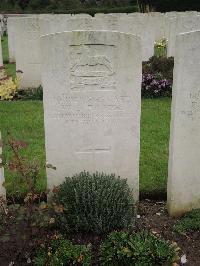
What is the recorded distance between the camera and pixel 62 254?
160 inches

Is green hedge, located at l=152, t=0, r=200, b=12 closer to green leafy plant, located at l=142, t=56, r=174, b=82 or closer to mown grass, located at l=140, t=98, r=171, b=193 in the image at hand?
green leafy plant, located at l=142, t=56, r=174, b=82

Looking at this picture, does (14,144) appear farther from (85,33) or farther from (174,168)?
(174,168)

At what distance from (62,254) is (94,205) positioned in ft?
2.01

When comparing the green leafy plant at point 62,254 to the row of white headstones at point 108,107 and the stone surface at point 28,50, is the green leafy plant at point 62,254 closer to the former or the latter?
the row of white headstones at point 108,107

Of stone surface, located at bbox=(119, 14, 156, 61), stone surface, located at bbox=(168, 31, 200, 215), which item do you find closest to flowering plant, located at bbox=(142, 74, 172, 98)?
stone surface, located at bbox=(119, 14, 156, 61)

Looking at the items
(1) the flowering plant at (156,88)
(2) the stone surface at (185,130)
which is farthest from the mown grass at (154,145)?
(2) the stone surface at (185,130)

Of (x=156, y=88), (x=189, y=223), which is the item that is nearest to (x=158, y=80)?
(x=156, y=88)

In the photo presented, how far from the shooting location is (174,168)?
4805 millimetres

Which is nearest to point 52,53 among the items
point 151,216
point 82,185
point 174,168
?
point 82,185

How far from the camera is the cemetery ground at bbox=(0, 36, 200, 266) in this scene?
14.1 feet

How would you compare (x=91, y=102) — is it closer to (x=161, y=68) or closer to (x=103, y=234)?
(x=103, y=234)

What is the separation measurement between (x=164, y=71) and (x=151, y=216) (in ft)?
19.9

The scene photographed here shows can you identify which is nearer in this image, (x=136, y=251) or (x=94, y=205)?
(x=136, y=251)

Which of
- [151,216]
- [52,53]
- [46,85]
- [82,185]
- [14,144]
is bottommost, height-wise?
[151,216]
